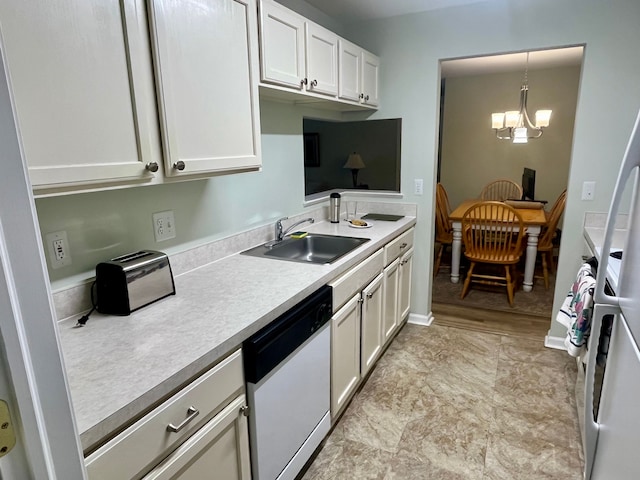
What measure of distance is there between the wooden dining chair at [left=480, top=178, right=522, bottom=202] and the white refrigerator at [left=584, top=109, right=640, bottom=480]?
160 inches

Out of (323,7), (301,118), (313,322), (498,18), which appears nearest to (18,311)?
(313,322)

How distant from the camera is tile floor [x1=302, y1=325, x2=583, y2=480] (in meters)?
1.80

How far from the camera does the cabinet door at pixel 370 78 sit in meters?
2.68

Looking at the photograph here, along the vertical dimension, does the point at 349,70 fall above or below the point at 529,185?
above

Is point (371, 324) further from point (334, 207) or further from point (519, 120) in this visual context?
point (519, 120)

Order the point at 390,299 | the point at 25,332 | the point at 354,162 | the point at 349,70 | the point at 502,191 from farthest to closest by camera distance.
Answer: the point at 502,191
the point at 354,162
the point at 390,299
the point at 349,70
the point at 25,332

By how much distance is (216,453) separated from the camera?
1179 millimetres

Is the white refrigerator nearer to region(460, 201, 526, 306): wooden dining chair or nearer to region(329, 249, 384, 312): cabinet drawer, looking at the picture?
region(329, 249, 384, 312): cabinet drawer

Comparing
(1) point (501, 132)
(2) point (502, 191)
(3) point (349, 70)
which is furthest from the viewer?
(1) point (501, 132)

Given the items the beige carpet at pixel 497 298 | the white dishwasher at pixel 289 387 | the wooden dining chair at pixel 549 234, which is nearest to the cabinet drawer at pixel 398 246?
the white dishwasher at pixel 289 387

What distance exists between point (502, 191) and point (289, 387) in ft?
15.9

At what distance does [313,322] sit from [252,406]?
1.35ft

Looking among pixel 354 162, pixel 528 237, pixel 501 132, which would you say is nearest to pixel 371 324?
pixel 354 162

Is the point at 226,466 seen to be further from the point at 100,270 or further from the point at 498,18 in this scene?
the point at 498,18
